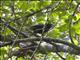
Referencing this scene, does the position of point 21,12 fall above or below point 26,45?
above

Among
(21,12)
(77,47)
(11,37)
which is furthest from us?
(11,37)

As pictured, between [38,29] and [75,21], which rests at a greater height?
[75,21]

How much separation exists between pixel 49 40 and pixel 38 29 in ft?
2.13

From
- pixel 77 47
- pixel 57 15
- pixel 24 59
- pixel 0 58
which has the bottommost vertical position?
pixel 24 59

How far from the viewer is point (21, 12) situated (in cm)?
259

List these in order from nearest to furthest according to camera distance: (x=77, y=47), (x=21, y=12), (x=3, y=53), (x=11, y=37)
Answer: (x=77, y=47) < (x=3, y=53) < (x=21, y=12) < (x=11, y=37)

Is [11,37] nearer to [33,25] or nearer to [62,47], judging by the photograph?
[33,25]

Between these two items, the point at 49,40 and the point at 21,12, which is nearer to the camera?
the point at 49,40

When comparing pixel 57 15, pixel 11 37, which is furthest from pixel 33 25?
pixel 57 15

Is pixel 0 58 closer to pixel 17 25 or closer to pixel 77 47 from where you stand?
pixel 17 25

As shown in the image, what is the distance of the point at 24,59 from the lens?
289 centimetres

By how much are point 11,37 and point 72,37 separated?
0.74 meters

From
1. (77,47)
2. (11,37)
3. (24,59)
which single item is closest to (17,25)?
(11,37)

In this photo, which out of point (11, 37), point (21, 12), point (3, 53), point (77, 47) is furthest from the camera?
point (11, 37)
